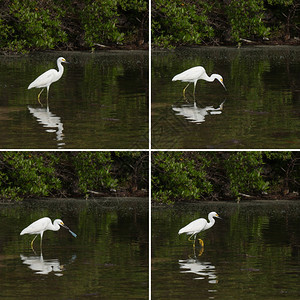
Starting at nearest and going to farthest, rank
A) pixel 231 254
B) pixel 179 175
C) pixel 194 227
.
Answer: pixel 231 254, pixel 194 227, pixel 179 175

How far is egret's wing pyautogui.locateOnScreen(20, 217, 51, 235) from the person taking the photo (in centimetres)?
718

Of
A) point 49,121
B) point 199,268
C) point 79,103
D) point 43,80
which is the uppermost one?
point 43,80

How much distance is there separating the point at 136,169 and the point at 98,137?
760 mm

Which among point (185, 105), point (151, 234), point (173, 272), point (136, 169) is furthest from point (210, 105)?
point (173, 272)

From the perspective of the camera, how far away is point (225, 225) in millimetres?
7703

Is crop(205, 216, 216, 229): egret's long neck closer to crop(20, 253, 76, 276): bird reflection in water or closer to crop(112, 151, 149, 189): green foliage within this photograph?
crop(112, 151, 149, 189): green foliage

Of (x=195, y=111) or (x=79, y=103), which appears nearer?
(x=195, y=111)

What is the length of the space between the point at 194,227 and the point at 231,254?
0.46 meters

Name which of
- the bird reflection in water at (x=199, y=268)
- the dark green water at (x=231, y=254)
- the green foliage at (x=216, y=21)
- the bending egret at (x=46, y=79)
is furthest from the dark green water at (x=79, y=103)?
the bird reflection in water at (x=199, y=268)

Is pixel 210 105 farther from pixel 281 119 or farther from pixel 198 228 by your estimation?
pixel 198 228

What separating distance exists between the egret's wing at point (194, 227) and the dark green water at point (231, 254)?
0.07 m

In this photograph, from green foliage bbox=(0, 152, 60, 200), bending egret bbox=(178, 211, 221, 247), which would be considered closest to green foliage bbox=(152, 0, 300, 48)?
green foliage bbox=(0, 152, 60, 200)

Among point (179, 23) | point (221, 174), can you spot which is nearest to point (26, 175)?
point (221, 174)

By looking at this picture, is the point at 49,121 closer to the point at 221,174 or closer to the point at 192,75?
the point at 192,75
